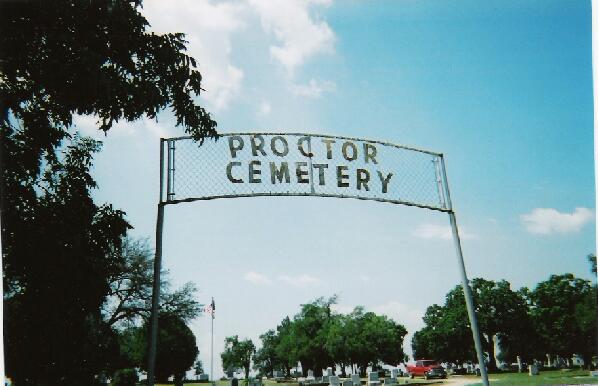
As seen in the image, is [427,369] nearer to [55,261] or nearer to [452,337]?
[452,337]

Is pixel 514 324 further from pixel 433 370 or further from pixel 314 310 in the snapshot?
pixel 314 310

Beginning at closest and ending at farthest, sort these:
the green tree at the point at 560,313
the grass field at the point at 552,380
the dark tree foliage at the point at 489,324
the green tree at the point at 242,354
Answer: the grass field at the point at 552,380
the green tree at the point at 560,313
the dark tree foliage at the point at 489,324
the green tree at the point at 242,354

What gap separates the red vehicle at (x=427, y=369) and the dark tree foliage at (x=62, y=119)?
42.0 metres

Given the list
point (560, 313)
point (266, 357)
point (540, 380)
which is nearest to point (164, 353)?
point (540, 380)

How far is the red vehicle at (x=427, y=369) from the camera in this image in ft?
148

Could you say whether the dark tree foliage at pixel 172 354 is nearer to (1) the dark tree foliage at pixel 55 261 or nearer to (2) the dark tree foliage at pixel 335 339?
(2) the dark tree foliage at pixel 335 339

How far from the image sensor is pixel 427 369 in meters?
46.5

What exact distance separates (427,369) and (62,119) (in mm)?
46173

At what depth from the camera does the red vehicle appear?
148 ft

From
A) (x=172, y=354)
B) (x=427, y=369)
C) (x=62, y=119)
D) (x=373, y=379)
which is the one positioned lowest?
(x=373, y=379)

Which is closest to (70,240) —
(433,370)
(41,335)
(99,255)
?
(99,255)

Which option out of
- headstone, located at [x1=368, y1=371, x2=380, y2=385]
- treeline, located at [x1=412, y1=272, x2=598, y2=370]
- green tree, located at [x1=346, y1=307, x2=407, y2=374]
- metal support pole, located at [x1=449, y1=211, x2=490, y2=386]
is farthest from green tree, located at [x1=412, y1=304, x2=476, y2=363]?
metal support pole, located at [x1=449, y1=211, x2=490, y2=386]

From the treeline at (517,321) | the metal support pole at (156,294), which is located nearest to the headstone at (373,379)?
the treeline at (517,321)

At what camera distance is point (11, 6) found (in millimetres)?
7516
